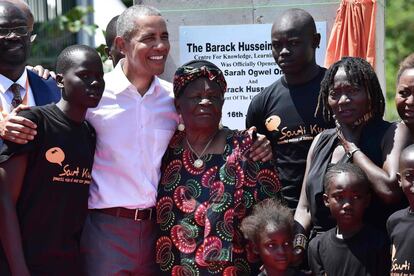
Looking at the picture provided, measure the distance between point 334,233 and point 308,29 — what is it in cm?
160

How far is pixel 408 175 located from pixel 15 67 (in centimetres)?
243

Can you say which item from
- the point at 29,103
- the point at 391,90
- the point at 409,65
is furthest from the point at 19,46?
the point at 391,90

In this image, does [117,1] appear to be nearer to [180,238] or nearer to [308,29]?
[308,29]

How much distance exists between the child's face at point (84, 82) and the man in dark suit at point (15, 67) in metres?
0.43

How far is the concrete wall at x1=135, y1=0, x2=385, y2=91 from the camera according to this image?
7328mm

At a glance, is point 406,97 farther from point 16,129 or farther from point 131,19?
point 16,129

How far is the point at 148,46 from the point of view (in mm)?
5719

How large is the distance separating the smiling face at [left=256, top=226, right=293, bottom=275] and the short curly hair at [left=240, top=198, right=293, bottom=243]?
0.02m

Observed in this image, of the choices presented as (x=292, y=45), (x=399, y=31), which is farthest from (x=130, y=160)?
(x=399, y=31)

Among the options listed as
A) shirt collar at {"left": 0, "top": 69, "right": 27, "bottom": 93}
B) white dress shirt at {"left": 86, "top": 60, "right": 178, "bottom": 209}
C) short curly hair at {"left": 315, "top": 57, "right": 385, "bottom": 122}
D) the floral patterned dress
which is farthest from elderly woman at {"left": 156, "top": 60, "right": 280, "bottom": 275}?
shirt collar at {"left": 0, "top": 69, "right": 27, "bottom": 93}

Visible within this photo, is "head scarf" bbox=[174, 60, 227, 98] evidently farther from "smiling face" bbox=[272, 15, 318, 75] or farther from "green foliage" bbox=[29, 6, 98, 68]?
"green foliage" bbox=[29, 6, 98, 68]

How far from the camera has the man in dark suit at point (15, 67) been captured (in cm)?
568

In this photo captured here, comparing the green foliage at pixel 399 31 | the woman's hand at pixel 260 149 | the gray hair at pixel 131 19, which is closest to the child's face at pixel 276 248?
the woman's hand at pixel 260 149

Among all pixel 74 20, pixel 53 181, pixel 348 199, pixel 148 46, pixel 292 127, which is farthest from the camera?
pixel 74 20
